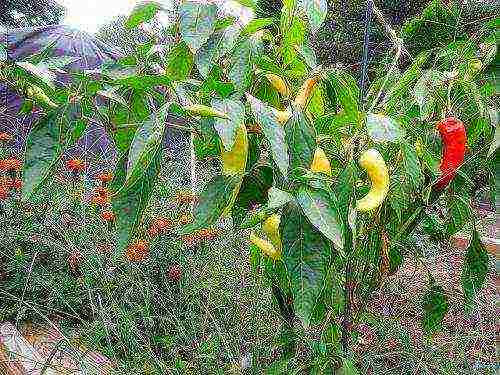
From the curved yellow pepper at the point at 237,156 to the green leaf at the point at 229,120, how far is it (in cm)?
6

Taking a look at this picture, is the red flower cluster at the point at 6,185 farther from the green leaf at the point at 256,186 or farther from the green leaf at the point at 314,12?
the green leaf at the point at 314,12

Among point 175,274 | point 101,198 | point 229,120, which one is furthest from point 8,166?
point 229,120

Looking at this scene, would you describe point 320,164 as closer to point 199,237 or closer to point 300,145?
point 300,145

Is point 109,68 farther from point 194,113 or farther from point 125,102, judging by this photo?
point 194,113

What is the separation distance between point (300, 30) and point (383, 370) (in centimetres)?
141

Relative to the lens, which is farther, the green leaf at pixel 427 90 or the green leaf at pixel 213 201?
the green leaf at pixel 427 90

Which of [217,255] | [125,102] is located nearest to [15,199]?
[217,255]

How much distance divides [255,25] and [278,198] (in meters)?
0.28

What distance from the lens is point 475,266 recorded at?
1006 mm

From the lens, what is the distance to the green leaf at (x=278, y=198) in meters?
0.52

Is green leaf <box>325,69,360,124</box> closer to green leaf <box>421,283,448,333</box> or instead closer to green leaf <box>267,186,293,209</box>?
green leaf <box>267,186,293,209</box>

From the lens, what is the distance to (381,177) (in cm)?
68

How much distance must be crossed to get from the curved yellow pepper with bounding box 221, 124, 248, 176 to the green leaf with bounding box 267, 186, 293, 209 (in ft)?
0.35

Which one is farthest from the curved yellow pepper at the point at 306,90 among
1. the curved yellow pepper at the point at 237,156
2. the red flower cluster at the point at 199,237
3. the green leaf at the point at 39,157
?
the red flower cluster at the point at 199,237
